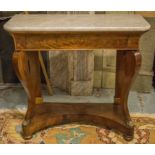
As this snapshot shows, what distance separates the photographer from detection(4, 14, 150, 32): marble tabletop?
127 cm

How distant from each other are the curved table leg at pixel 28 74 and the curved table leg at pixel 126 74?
21.0 inches

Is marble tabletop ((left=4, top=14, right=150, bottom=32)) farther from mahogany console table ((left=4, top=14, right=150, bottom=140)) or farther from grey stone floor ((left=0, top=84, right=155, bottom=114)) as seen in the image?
grey stone floor ((left=0, top=84, right=155, bottom=114))

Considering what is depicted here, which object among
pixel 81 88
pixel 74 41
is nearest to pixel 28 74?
pixel 74 41

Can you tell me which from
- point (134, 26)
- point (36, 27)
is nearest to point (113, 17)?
point (134, 26)

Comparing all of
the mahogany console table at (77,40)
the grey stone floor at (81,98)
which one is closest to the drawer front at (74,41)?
the mahogany console table at (77,40)

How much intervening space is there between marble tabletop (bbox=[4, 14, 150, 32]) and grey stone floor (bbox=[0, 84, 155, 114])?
76 centimetres

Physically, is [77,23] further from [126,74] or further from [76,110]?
[76,110]

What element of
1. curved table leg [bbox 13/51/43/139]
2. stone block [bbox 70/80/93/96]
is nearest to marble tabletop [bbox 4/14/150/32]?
curved table leg [bbox 13/51/43/139]

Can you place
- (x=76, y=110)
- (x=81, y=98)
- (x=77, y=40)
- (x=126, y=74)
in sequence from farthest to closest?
1. (x=81, y=98)
2. (x=76, y=110)
3. (x=126, y=74)
4. (x=77, y=40)

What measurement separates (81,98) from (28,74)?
0.75m

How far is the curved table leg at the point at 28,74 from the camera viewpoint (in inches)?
54.7

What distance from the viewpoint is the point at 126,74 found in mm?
1480

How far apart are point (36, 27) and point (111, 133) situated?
0.85 metres

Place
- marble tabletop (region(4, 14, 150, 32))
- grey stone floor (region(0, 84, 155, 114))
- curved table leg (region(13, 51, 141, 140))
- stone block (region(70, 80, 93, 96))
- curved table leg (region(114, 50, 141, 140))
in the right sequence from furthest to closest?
1. stone block (region(70, 80, 93, 96))
2. grey stone floor (region(0, 84, 155, 114))
3. curved table leg (region(13, 51, 141, 140))
4. curved table leg (region(114, 50, 141, 140))
5. marble tabletop (region(4, 14, 150, 32))
